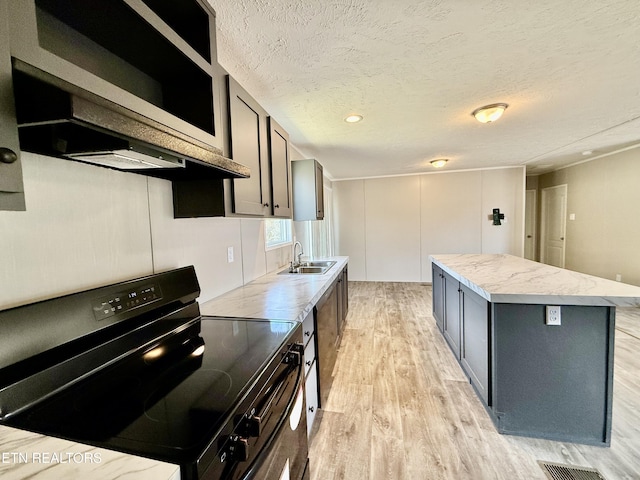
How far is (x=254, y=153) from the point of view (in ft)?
5.84

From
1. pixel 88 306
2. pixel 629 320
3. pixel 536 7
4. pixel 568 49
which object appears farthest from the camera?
pixel 629 320

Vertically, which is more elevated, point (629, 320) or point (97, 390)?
point (97, 390)

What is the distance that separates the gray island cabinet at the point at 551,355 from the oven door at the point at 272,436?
1333 mm

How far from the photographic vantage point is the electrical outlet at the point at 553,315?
172cm

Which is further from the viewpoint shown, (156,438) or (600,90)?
(600,90)

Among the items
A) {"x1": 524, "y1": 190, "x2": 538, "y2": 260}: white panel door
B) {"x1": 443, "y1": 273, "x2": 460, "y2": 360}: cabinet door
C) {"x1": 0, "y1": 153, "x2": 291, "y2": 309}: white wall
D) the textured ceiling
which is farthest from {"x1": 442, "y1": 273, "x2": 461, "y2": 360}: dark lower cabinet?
{"x1": 524, "y1": 190, "x2": 538, "y2": 260}: white panel door

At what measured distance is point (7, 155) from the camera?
0.55m

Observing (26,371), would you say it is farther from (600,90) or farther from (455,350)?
(600,90)

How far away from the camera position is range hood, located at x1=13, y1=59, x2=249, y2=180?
0.59 meters

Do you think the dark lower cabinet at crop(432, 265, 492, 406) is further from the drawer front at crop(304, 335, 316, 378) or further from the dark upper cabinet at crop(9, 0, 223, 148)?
the dark upper cabinet at crop(9, 0, 223, 148)

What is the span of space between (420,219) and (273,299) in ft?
16.5

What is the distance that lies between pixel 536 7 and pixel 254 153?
1606mm

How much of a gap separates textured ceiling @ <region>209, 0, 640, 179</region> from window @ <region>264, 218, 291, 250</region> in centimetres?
104

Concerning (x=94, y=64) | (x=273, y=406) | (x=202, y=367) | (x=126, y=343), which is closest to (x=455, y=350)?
(x=273, y=406)
